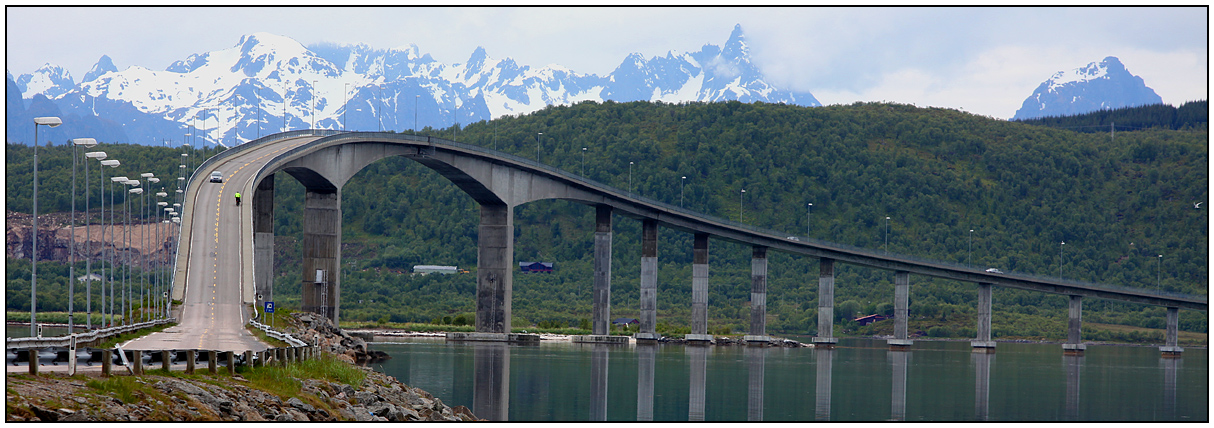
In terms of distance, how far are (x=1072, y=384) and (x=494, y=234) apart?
171ft

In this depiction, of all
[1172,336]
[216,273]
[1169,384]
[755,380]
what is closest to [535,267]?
[1172,336]

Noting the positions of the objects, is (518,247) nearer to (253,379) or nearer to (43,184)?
(43,184)

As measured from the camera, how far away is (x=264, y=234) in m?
86.9

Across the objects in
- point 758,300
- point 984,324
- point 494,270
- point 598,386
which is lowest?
point 984,324

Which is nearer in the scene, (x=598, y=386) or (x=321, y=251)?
(x=598, y=386)

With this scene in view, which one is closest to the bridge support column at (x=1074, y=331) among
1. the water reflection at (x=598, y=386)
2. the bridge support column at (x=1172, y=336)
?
the bridge support column at (x=1172, y=336)

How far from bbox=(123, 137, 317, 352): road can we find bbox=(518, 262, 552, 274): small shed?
9702 centimetres

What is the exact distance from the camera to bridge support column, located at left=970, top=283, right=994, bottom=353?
128 m

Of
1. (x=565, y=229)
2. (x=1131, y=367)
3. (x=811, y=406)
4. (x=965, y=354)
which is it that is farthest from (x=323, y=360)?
(x=565, y=229)

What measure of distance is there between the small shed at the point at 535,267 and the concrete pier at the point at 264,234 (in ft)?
299

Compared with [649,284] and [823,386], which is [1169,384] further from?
[649,284]

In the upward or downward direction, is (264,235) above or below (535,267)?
above

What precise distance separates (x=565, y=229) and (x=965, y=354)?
269 ft

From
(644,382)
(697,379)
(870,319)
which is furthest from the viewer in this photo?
(870,319)
